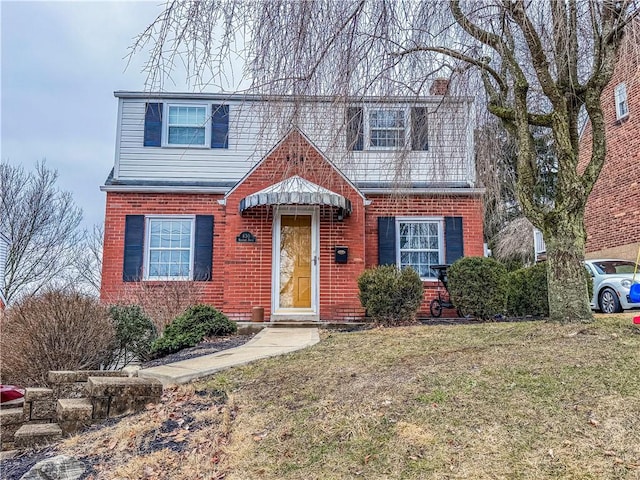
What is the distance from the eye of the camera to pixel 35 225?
67.3 feet

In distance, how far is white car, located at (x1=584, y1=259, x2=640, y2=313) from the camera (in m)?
10.5

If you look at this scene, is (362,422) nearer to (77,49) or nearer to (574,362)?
(574,362)

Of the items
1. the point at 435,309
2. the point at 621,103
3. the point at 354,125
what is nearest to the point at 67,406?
the point at 354,125

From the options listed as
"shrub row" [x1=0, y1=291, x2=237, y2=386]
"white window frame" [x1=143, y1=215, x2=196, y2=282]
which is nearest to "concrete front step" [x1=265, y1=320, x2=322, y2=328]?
"white window frame" [x1=143, y1=215, x2=196, y2=282]

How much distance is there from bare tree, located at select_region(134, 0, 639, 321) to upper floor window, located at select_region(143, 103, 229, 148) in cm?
733

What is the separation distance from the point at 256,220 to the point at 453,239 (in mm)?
4661

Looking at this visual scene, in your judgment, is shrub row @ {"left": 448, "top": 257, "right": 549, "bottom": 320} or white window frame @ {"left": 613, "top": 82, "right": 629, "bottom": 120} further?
white window frame @ {"left": 613, "top": 82, "right": 629, "bottom": 120}

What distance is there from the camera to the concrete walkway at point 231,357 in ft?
16.7

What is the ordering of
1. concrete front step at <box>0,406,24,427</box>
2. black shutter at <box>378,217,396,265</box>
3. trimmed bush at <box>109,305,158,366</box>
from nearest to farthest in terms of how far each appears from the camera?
concrete front step at <box>0,406,24,427</box>
trimmed bush at <box>109,305,158,366</box>
black shutter at <box>378,217,396,265</box>

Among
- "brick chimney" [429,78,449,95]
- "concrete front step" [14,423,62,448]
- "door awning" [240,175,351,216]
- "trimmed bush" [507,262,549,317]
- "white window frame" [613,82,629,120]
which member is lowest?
"concrete front step" [14,423,62,448]

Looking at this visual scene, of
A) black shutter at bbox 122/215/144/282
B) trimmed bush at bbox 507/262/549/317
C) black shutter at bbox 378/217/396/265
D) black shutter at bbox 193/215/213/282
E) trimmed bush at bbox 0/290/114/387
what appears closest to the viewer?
trimmed bush at bbox 0/290/114/387

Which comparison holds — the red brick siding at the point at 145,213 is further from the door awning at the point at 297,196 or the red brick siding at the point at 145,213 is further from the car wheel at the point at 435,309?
the car wheel at the point at 435,309

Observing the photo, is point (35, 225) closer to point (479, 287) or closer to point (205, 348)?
point (205, 348)

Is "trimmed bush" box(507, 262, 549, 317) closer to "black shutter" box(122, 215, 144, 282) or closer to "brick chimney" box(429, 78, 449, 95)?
"brick chimney" box(429, 78, 449, 95)
